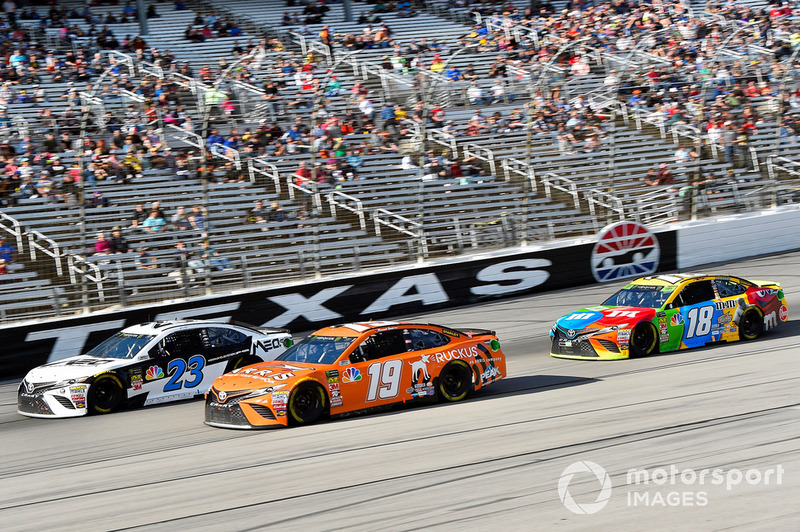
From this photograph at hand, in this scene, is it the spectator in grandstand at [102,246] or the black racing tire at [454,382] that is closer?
the black racing tire at [454,382]

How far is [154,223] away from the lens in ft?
59.0

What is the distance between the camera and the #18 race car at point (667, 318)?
549 inches

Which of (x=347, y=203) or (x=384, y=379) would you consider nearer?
(x=384, y=379)

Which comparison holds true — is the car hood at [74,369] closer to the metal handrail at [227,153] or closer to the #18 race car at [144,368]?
the #18 race car at [144,368]

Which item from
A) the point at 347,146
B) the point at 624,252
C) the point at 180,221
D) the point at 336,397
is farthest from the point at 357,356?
the point at 624,252

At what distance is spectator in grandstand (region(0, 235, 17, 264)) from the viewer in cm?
1656

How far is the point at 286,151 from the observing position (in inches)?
826

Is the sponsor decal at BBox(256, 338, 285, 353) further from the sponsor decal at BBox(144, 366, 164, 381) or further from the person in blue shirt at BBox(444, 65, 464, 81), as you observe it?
the person in blue shirt at BBox(444, 65, 464, 81)

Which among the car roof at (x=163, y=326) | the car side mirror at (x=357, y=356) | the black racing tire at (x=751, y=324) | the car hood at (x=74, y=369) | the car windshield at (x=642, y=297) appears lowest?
the black racing tire at (x=751, y=324)

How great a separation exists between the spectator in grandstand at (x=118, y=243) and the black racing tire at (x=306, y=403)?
824 cm

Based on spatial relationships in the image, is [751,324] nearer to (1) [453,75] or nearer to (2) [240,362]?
(2) [240,362]

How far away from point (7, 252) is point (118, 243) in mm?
1963

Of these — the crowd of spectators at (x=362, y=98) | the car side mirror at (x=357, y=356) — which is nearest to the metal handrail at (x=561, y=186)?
the crowd of spectators at (x=362, y=98)

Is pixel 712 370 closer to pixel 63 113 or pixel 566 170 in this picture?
pixel 566 170
